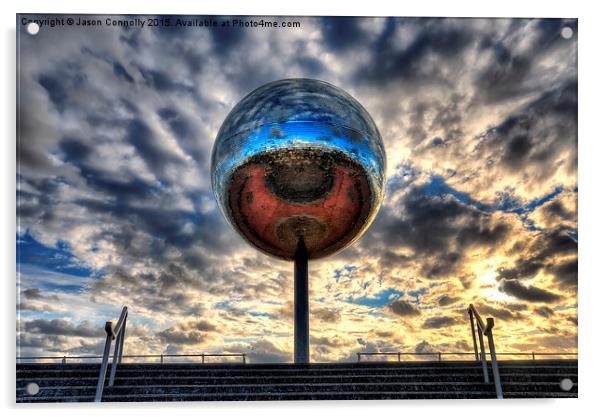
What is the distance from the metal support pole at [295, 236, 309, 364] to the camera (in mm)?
8336

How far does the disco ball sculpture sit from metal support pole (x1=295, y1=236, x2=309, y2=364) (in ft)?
0.48

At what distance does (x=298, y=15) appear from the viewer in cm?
739

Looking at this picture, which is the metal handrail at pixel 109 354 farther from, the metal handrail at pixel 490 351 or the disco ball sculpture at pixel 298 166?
the metal handrail at pixel 490 351

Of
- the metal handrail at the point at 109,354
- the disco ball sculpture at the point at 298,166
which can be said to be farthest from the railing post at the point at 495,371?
the metal handrail at the point at 109,354

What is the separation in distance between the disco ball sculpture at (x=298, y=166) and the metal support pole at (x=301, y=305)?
15 cm

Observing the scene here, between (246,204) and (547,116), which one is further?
(246,204)

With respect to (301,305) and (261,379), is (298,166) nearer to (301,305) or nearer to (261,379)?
(301,305)

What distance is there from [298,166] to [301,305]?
190 cm

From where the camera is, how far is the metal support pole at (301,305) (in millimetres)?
8336

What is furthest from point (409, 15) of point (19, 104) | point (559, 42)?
point (19, 104)

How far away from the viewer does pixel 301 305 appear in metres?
8.55
